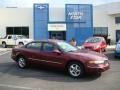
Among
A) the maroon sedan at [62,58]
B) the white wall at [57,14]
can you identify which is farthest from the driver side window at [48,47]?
the white wall at [57,14]

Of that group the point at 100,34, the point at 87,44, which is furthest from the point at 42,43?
the point at 100,34

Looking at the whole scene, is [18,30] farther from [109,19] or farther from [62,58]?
[62,58]

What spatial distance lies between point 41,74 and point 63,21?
1402 inches

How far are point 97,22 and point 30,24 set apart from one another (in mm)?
10239

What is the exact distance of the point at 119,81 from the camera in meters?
12.0

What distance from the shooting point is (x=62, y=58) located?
13219mm

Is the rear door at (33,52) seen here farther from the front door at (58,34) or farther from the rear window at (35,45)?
the front door at (58,34)

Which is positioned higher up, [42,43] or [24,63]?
[42,43]

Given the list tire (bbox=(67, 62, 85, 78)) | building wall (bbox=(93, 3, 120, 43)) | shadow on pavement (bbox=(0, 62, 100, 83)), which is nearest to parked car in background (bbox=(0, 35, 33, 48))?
building wall (bbox=(93, 3, 120, 43))

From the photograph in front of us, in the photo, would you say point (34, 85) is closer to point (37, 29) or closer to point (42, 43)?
point (42, 43)

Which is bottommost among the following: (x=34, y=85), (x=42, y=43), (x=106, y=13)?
(x=34, y=85)

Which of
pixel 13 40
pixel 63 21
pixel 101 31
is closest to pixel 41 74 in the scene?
pixel 13 40

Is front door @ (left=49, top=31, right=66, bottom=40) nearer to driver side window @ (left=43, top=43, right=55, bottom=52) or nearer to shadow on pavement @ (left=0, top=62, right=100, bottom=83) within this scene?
shadow on pavement @ (left=0, top=62, right=100, bottom=83)

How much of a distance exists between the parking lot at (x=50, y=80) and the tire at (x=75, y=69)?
→ 21 cm
